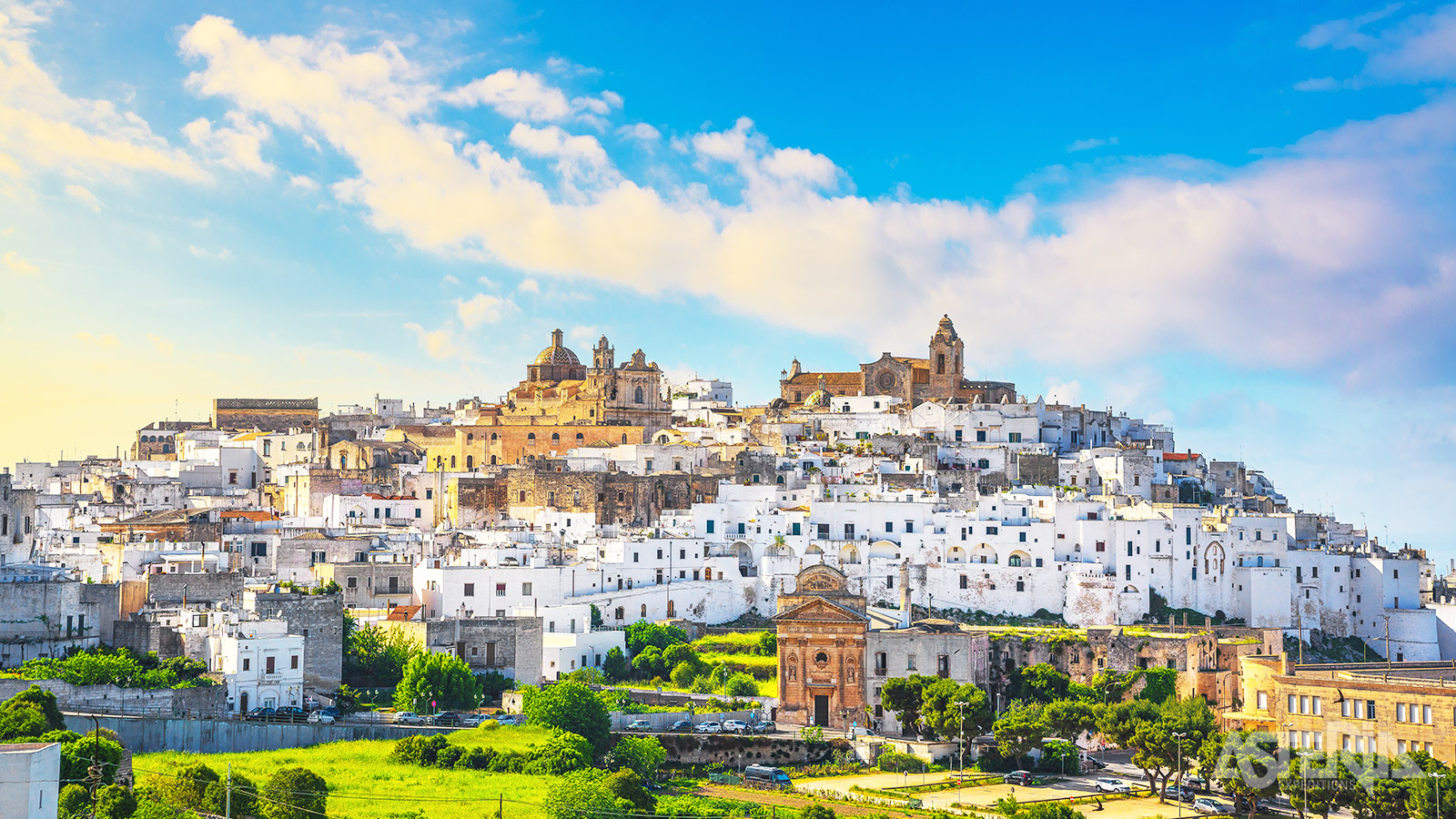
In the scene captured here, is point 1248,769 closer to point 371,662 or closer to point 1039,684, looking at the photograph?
point 1039,684

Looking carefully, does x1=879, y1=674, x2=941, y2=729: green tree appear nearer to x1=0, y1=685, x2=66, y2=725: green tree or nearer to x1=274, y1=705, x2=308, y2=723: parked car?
x1=274, y1=705, x2=308, y2=723: parked car

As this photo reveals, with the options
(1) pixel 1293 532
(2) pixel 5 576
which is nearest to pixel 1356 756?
(1) pixel 1293 532

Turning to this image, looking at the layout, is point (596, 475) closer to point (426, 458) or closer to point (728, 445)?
point (728, 445)

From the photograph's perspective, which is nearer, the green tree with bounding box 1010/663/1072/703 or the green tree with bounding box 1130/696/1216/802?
the green tree with bounding box 1130/696/1216/802

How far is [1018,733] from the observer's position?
165 feet

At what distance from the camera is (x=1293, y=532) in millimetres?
66125

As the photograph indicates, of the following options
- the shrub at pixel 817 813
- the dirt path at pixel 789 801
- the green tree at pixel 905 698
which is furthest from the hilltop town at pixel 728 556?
the shrub at pixel 817 813

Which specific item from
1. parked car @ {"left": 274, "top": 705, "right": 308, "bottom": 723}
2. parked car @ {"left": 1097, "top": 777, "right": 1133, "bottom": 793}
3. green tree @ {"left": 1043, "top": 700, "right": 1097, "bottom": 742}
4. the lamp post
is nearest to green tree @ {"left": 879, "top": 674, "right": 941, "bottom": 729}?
green tree @ {"left": 1043, "top": 700, "right": 1097, "bottom": 742}

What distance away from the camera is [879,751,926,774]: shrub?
49938mm

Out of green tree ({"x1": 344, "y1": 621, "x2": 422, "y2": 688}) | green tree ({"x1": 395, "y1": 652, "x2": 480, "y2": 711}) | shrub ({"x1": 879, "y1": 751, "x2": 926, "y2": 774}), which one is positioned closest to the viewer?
green tree ({"x1": 395, "y1": 652, "x2": 480, "y2": 711})

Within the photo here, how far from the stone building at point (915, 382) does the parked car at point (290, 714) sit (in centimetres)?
4189

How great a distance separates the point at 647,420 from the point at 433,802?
4506 cm

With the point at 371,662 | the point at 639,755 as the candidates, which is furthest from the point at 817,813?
the point at 371,662

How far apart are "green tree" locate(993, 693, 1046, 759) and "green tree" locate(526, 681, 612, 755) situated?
11.9 m
